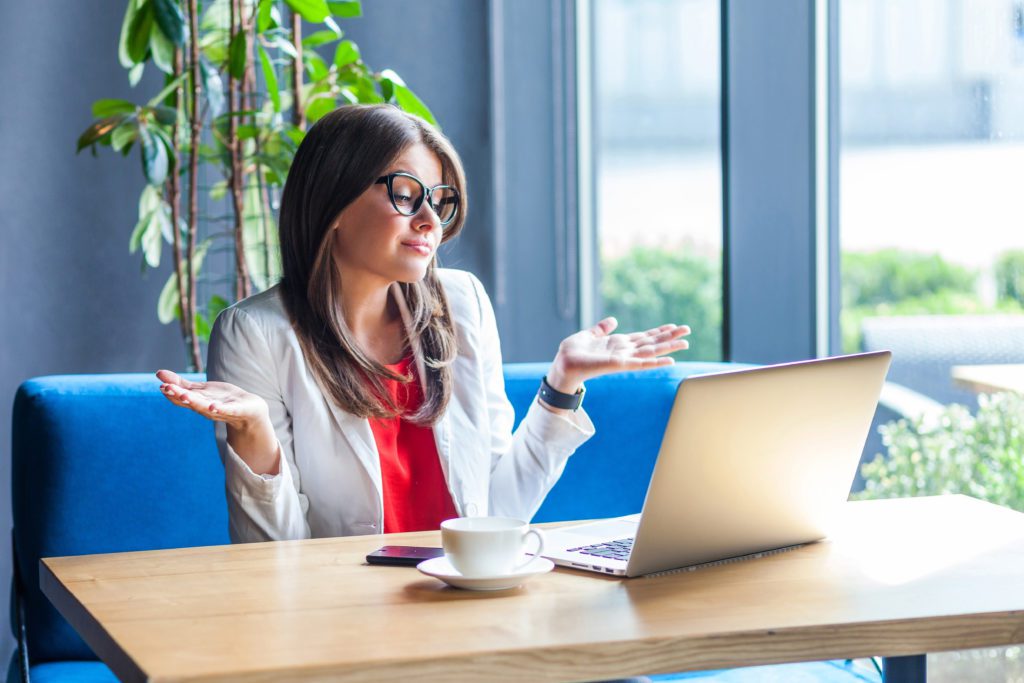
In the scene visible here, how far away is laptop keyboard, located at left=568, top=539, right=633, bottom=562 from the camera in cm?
131

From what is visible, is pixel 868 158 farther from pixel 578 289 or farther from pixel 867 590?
pixel 867 590

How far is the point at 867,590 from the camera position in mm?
1174

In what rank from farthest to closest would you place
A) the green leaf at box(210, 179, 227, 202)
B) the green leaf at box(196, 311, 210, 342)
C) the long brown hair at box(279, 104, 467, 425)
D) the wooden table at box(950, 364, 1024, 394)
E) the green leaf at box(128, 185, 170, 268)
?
the green leaf at box(210, 179, 227, 202) → the green leaf at box(196, 311, 210, 342) → the green leaf at box(128, 185, 170, 268) → the wooden table at box(950, 364, 1024, 394) → the long brown hair at box(279, 104, 467, 425)

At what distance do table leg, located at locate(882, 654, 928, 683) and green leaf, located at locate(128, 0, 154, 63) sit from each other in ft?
6.92

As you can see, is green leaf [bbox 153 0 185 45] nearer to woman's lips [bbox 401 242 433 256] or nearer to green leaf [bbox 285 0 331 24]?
green leaf [bbox 285 0 331 24]

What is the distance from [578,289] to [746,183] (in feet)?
3.54

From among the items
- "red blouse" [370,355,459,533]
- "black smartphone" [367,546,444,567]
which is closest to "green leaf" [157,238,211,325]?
"red blouse" [370,355,459,533]

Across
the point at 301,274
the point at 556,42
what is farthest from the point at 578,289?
the point at 301,274

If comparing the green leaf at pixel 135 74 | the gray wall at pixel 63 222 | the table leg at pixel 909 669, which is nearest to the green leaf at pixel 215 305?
the gray wall at pixel 63 222

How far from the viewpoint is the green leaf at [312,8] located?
2623 mm

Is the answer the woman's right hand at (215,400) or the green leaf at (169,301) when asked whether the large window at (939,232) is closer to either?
the woman's right hand at (215,400)

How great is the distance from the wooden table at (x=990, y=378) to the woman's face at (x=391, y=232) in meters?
1.21

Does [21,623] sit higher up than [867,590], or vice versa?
[867,590]

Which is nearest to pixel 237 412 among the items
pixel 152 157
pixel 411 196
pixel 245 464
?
pixel 245 464
